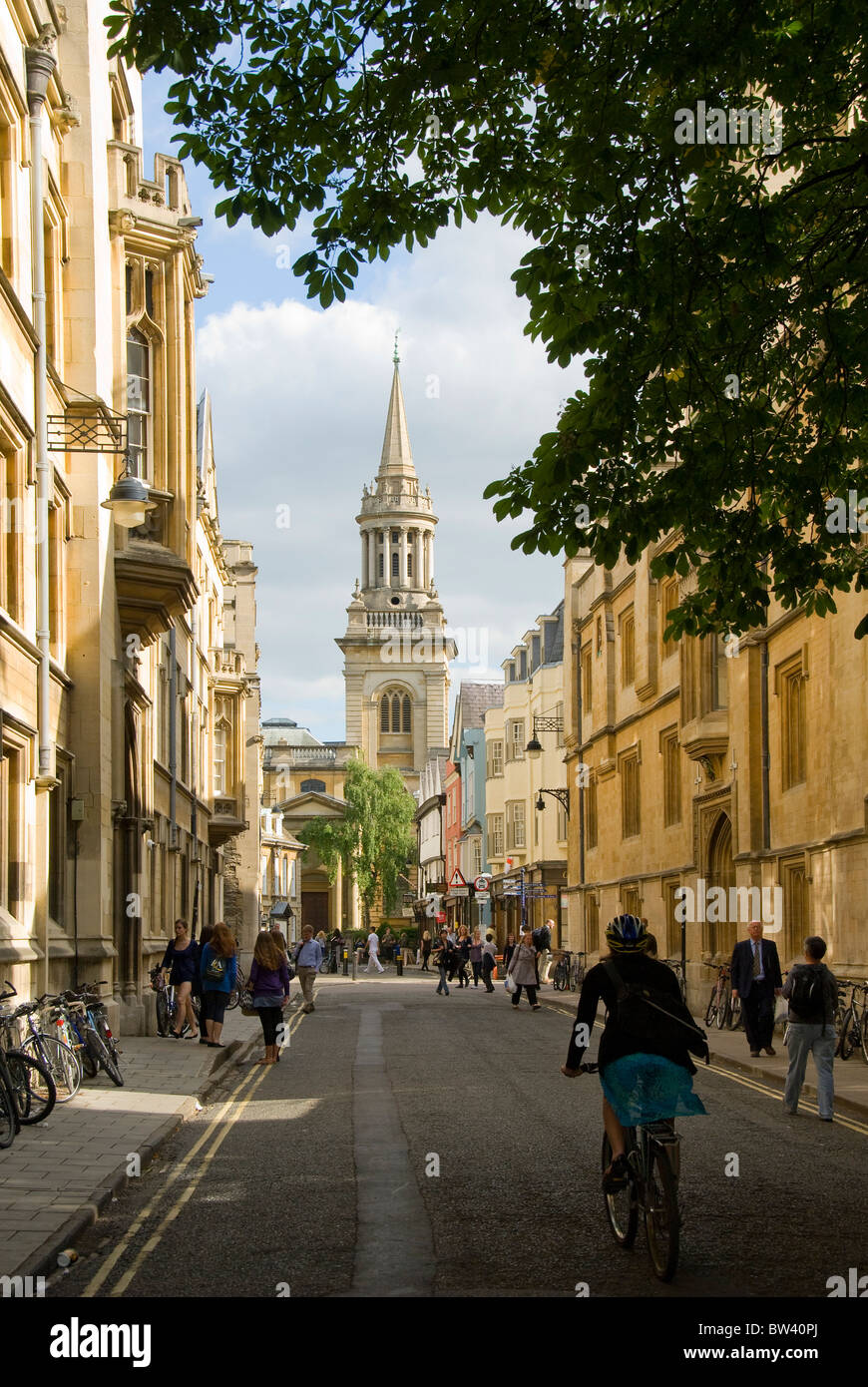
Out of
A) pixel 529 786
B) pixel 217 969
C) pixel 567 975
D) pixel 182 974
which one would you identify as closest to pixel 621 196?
pixel 217 969

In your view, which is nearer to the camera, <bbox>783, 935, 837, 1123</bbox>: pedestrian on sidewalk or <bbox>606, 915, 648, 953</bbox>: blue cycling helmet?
<bbox>606, 915, 648, 953</bbox>: blue cycling helmet

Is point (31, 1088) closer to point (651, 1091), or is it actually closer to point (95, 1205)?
point (95, 1205)

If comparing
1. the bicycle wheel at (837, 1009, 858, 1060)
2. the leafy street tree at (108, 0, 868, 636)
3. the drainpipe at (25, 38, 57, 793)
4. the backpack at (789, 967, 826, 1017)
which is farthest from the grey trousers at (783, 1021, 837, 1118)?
the drainpipe at (25, 38, 57, 793)

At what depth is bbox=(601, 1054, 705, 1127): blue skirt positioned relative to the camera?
765 centimetres

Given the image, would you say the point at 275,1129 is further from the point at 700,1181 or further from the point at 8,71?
the point at 8,71

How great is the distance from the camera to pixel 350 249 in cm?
964

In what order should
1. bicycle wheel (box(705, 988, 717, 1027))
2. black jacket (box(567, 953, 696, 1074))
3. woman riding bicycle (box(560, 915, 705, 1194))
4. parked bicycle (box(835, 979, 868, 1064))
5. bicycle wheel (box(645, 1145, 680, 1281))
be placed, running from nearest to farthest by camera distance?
bicycle wheel (box(645, 1145, 680, 1281)) → woman riding bicycle (box(560, 915, 705, 1194)) → black jacket (box(567, 953, 696, 1074)) → parked bicycle (box(835, 979, 868, 1064)) → bicycle wheel (box(705, 988, 717, 1027))

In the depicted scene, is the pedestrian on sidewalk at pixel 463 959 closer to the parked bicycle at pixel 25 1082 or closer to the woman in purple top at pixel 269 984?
the woman in purple top at pixel 269 984

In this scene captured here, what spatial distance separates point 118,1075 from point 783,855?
1213 centimetres

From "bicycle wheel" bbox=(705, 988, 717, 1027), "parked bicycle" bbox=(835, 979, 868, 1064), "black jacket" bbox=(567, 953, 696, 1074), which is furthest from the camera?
"bicycle wheel" bbox=(705, 988, 717, 1027)

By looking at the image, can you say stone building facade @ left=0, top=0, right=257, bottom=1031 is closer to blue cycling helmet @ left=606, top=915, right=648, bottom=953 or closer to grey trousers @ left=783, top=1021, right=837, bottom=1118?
grey trousers @ left=783, top=1021, right=837, bottom=1118

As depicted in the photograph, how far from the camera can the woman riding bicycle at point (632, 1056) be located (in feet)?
25.3

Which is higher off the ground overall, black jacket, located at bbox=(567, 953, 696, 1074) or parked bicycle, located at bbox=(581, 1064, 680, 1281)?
black jacket, located at bbox=(567, 953, 696, 1074)

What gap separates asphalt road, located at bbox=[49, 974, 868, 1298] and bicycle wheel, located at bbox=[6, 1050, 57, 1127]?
1110 mm
